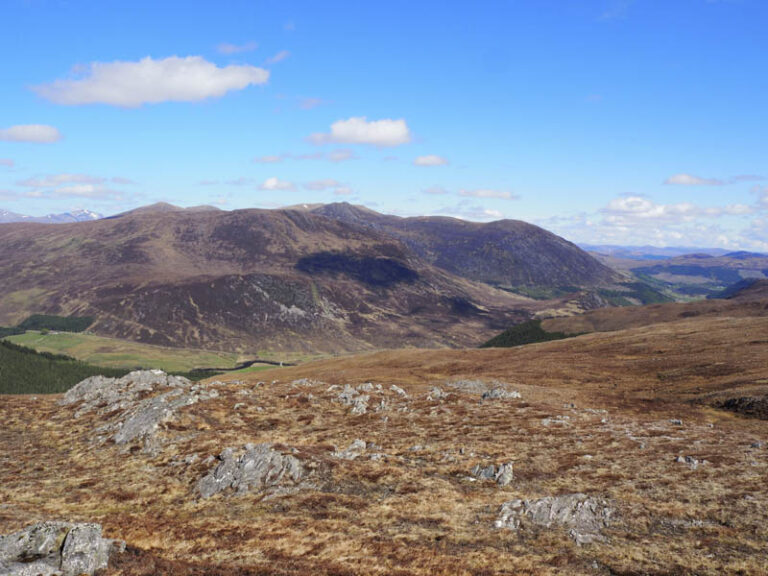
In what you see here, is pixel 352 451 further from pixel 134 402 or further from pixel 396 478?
pixel 134 402

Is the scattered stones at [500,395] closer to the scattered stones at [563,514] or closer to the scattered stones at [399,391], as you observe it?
the scattered stones at [399,391]

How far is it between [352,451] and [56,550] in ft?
87.0

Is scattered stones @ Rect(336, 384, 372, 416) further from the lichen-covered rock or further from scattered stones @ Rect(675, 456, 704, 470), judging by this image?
scattered stones @ Rect(675, 456, 704, 470)

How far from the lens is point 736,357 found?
79.7 meters

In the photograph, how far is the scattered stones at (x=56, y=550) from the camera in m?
19.7

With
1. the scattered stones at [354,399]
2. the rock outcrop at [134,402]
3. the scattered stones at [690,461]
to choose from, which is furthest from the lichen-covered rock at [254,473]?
the scattered stones at [690,461]

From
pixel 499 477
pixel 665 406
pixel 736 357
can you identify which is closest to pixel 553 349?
pixel 736 357

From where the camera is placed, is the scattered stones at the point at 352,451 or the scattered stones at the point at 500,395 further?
the scattered stones at the point at 500,395

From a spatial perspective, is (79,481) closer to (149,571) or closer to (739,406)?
(149,571)

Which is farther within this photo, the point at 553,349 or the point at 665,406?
the point at 553,349

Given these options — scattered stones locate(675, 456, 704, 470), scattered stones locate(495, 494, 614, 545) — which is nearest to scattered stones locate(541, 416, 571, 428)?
scattered stones locate(675, 456, 704, 470)

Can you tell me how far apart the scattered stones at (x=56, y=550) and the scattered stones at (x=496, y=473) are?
1029 inches

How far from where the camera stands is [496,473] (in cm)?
3709

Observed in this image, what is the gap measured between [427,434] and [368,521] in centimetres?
2147
